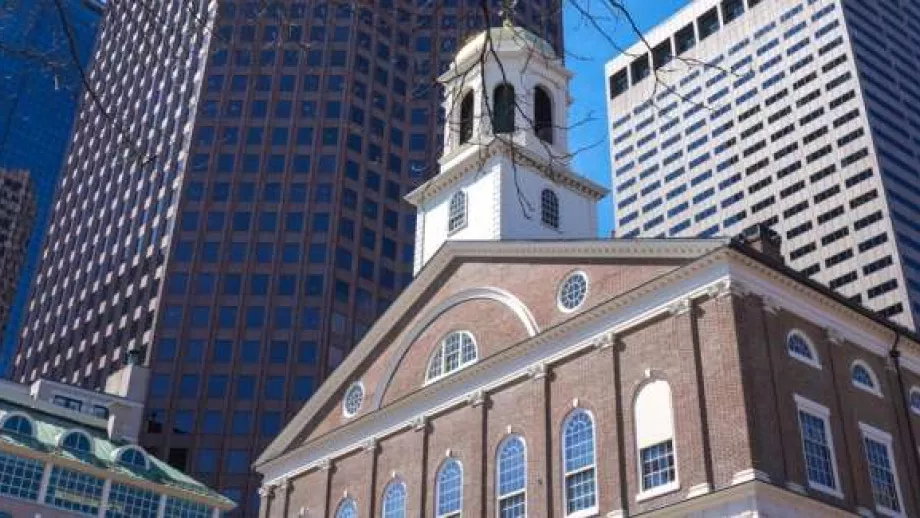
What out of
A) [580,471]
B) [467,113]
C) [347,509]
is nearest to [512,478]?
[580,471]

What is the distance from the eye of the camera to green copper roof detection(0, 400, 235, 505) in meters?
45.8

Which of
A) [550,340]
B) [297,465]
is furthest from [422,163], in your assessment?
[550,340]

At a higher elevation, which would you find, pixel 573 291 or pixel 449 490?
pixel 573 291

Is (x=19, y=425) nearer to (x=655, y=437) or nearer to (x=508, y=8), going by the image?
(x=655, y=437)

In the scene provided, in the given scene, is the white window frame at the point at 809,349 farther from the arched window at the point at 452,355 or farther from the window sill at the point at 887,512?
the arched window at the point at 452,355

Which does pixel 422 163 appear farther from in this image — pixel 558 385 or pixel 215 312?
pixel 558 385

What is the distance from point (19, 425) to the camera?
46.2m

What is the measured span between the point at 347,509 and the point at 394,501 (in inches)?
103

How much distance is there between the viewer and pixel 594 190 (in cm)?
4319

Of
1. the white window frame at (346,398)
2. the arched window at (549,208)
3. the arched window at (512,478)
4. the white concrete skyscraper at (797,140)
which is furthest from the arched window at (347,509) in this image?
the white concrete skyscraper at (797,140)

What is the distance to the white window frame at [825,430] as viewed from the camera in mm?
27141

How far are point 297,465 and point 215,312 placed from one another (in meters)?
46.9

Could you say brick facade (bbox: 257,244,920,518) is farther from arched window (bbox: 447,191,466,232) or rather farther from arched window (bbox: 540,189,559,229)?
arched window (bbox: 540,189,559,229)

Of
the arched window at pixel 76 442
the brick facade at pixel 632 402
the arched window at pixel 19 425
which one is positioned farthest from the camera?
the arched window at pixel 76 442
